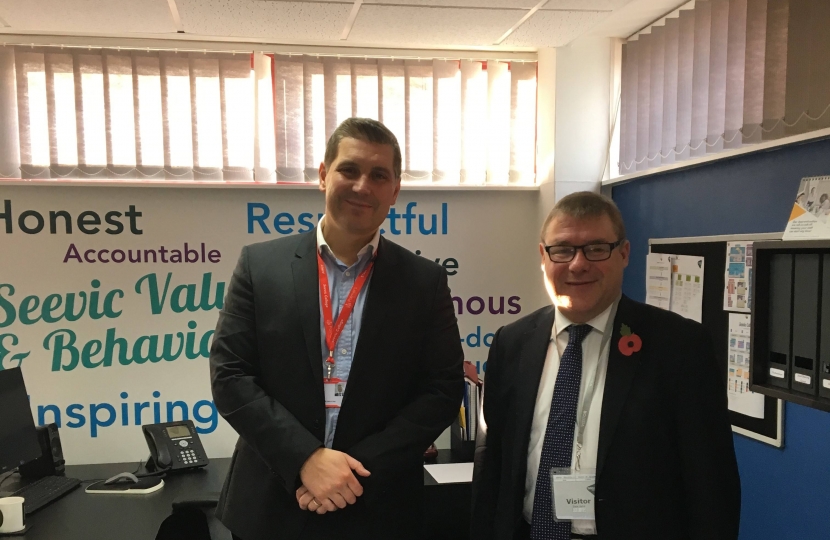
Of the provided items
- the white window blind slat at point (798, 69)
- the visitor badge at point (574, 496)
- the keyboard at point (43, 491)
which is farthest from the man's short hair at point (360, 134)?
the keyboard at point (43, 491)

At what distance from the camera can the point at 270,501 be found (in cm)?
145

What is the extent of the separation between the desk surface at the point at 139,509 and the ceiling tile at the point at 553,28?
6.59 feet

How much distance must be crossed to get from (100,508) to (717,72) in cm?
288

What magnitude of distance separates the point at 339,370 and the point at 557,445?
569 mm

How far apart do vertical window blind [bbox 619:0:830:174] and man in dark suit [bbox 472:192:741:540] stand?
0.99 meters

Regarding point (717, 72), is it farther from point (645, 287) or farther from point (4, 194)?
point (4, 194)

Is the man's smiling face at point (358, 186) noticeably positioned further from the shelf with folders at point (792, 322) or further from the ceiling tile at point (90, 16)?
the ceiling tile at point (90, 16)

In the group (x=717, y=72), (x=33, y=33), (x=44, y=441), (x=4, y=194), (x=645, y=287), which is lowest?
(x=44, y=441)

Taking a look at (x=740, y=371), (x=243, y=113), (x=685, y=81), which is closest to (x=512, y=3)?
(x=685, y=81)

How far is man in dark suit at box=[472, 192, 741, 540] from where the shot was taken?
4.26 ft

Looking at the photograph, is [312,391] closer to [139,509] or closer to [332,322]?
[332,322]

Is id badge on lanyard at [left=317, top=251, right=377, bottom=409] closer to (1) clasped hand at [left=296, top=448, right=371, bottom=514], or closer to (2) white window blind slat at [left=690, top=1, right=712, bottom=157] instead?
(1) clasped hand at [left=296, top=448, right=371, bottom=514]

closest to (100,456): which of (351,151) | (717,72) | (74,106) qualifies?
(74,106)

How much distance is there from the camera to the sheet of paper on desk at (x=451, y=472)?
2.37 m
